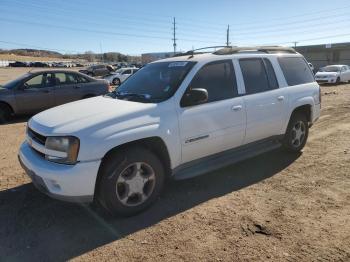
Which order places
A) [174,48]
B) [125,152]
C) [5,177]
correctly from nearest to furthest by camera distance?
[125,152] < [5,177] < [174,48]

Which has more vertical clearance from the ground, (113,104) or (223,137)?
(113,104)

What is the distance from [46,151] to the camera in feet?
12.2

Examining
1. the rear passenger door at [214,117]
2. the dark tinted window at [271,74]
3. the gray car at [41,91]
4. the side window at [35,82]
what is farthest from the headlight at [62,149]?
the side window at [35,82]

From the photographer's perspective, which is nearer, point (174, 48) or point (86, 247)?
point (86, 247)

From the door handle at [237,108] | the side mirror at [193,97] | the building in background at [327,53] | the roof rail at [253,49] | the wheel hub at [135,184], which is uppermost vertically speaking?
the building in background at [327,53]

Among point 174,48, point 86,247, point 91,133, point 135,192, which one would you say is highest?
point 174,48

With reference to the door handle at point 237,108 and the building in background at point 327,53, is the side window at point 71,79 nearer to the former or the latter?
the door handle at point 237,108

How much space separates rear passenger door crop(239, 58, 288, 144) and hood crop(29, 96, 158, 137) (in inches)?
67.4

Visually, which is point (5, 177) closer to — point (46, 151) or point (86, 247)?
point (46, 151)

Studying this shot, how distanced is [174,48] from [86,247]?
71.3 metres

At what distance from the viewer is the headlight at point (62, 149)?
3520 mm

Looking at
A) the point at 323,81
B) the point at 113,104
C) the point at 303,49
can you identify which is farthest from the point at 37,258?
the point at 303,49

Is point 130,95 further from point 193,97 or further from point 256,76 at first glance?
point 256,76

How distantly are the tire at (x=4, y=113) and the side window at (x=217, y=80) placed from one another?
770 centimetres
